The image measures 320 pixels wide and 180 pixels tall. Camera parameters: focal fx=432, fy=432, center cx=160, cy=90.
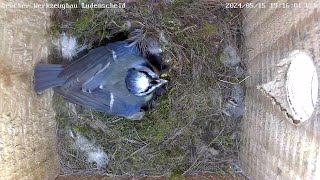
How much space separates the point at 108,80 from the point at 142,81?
163 millimetres

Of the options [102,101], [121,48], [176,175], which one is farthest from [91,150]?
[121,48]

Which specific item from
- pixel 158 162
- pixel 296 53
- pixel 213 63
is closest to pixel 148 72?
pixel 213 63

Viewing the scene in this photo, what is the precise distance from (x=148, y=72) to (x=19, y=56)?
58cm

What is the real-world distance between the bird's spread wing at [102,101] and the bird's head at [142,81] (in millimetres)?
85

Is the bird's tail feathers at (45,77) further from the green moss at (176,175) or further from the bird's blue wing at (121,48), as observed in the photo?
the green moss at (176,175)

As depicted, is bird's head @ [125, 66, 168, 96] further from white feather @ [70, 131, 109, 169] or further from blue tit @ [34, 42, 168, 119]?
white feather @ [70, 131, 109, 169]

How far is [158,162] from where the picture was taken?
224 centimetres

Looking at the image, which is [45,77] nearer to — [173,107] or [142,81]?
[142,81]

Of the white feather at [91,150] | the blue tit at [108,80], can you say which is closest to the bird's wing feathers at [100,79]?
the blue tit at [108,80]

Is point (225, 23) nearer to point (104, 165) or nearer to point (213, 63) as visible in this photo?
point (213, 63)

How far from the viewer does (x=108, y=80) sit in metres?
2.05

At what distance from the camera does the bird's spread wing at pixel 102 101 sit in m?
1.96

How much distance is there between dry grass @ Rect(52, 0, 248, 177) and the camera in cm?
212

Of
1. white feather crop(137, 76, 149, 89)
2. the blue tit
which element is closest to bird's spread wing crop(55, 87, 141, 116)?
the blue tit
